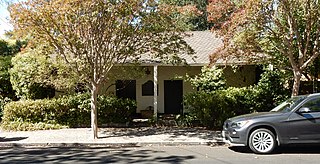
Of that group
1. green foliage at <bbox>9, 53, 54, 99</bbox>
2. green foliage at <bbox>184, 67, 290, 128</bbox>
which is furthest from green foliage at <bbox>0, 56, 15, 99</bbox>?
green foliage at <bbox>184, 67, 290, 128</bbox>

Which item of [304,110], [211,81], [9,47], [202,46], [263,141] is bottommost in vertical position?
[263,141]

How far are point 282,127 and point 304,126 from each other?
536 mm

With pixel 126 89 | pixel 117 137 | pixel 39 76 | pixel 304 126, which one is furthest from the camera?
pixel 126 89

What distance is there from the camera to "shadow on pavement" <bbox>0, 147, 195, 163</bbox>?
8055 mm

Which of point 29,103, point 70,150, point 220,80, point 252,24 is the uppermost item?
point 252,24

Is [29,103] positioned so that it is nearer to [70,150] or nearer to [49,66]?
[49,66]

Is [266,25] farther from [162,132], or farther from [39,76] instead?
[39,76]

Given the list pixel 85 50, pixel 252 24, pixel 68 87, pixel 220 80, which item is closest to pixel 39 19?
pixel 85 50

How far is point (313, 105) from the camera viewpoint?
8664mm

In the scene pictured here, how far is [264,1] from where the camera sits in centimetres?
1039

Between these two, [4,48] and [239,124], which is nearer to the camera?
[239,124]

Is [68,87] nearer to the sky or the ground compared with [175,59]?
nearer to the ground

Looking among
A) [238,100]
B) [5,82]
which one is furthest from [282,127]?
[5,82]

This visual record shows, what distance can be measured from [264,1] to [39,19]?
692cm
